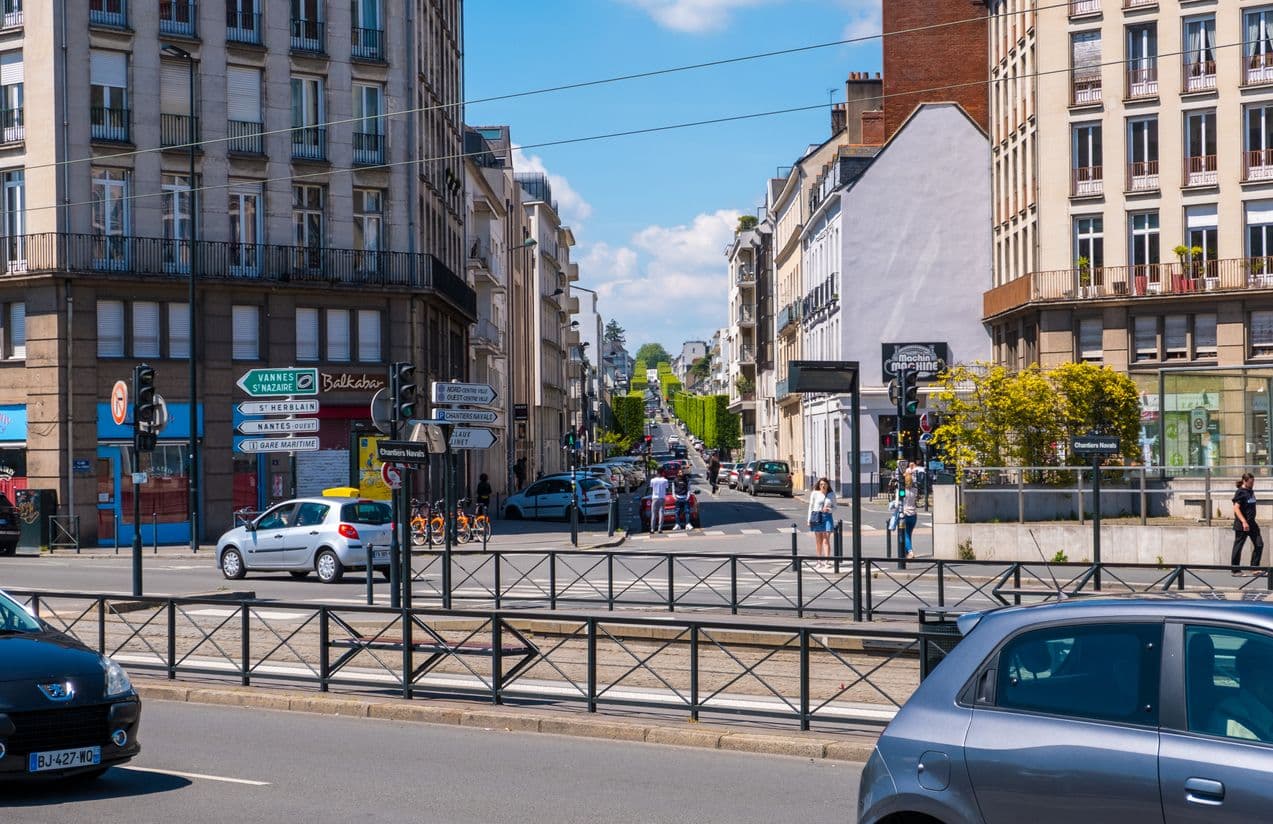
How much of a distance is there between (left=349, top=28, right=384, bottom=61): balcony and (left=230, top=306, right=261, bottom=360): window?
8528mm

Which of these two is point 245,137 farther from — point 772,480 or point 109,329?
point 772,480

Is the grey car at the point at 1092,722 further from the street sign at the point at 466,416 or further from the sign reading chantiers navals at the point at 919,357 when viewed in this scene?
the sign reading chantiers navals at the point at 919,357

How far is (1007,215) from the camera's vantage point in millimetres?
57281

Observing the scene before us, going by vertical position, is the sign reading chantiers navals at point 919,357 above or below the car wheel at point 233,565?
above

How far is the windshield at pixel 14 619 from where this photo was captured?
10338mm

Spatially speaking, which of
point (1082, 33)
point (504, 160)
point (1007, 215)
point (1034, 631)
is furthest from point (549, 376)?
point (1034, 631)

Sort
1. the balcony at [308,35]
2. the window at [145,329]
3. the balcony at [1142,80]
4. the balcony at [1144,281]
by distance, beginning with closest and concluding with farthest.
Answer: the window at [145,329] → the balcony at [308,35] → the balcony at [1144,281] → the balcony at [1142,80]

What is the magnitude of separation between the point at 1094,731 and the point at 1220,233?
1871 inches

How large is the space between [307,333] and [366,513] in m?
16.5

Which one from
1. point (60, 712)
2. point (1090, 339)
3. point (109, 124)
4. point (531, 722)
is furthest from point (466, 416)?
point (1090, 339)

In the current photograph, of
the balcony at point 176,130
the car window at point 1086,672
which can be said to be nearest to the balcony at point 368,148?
the balcony at point 176,130

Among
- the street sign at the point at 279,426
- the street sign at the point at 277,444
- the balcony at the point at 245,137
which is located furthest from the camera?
the balcony at the point at 245,137

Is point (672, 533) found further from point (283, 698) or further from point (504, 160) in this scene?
point (504, 160)

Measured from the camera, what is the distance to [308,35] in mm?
44844
